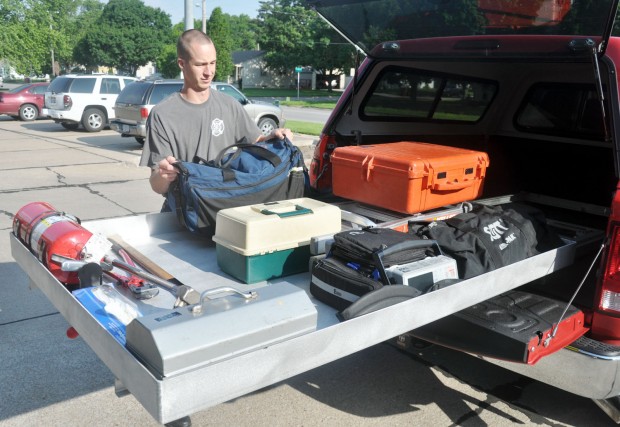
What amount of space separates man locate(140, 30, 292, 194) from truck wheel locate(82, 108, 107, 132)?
1484 centimetres

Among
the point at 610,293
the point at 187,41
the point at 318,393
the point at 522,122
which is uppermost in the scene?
the point at 187,41

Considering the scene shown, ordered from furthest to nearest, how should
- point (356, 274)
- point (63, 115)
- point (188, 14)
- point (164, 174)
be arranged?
point (63, 115) < point (188, 14) < point (164, 174) < point (356, 274)

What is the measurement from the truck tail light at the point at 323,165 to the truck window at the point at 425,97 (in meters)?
0.38

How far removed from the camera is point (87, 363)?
3717 millimetres

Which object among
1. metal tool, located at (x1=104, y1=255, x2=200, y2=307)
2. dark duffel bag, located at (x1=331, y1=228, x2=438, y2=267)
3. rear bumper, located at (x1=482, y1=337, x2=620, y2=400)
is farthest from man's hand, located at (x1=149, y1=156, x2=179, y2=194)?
rear bumper, located at (x1=482, y1=337, x2=620, y2=400)

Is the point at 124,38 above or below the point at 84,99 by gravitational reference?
above

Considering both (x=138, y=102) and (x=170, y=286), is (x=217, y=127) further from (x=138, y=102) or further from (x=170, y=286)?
(x=138, y=102)

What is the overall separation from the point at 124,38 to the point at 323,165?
7999cm

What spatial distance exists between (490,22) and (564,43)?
47 centimetres

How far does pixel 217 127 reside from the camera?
344 centimetres

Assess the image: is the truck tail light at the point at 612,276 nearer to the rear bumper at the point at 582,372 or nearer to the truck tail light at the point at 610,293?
the truck tail light at the point at 610,293

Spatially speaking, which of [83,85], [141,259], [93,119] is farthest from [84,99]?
[141,259]

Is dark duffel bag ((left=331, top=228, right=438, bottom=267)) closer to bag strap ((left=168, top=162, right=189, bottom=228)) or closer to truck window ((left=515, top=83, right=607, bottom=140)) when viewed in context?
bag strap ((left=168, top=162, right=189, bottom=228))

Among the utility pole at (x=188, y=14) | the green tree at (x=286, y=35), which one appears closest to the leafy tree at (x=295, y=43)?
the green tree at (x=286, y=35)
